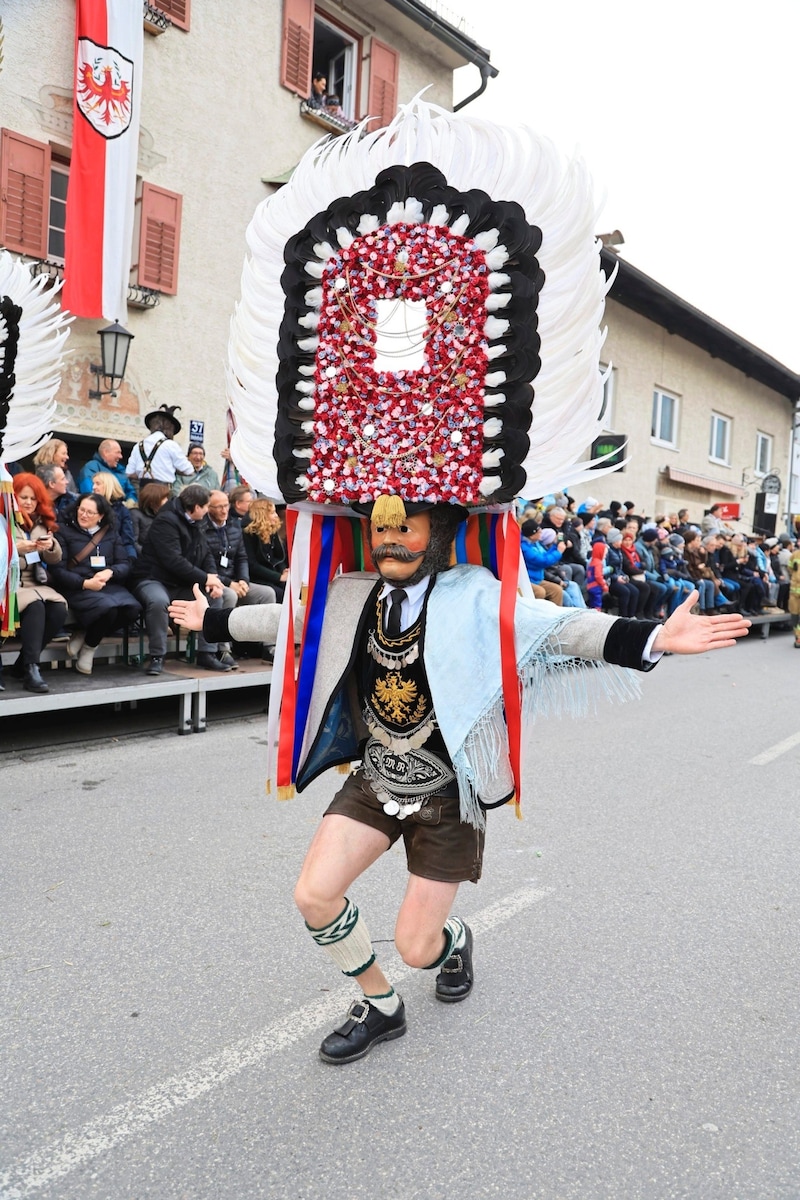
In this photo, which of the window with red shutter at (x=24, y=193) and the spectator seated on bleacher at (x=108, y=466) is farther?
the window with red shutter at (x=24, y=193)

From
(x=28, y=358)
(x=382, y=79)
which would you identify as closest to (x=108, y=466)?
(x=28, y=358)

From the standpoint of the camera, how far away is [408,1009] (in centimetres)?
309

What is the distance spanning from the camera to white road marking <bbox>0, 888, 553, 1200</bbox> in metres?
2.20

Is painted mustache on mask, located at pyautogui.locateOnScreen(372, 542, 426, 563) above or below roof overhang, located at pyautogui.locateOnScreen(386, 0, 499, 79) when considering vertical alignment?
below

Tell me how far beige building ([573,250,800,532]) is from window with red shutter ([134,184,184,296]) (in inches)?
280

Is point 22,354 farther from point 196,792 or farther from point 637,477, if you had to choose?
point 637,477

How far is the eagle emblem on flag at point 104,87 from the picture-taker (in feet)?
35.7

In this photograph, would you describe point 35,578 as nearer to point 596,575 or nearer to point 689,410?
point 596,575

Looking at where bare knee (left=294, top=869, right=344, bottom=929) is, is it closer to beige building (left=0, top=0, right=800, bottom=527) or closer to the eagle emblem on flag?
beige building (left=0, top=0, right=800, bottom=527)

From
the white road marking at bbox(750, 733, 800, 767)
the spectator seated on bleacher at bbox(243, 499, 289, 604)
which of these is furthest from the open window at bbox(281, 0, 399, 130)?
the white road marking at bbox(750, 733, 800, 767)

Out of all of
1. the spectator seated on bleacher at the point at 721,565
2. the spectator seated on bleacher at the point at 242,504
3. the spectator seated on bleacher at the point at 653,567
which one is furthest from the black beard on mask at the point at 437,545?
the spectator seated on bleacher at the point at 721,565

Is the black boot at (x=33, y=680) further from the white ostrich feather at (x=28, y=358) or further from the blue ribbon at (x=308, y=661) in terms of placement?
the blue ribbon at (x=308, y=661)

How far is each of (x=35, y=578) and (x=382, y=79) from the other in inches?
453

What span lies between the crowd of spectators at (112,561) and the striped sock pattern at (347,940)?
163 inches
